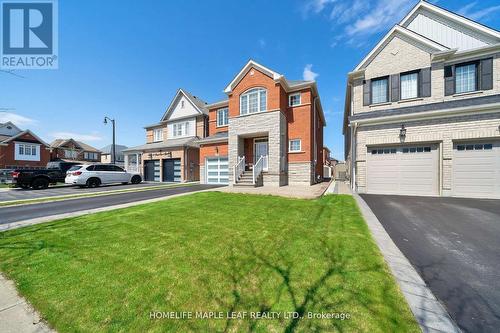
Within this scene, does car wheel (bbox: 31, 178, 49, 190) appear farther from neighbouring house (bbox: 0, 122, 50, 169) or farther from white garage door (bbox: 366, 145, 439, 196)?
white garage door (bbox: 366, 145, 439, 196)

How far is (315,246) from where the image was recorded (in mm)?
3863

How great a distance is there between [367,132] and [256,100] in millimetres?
7739

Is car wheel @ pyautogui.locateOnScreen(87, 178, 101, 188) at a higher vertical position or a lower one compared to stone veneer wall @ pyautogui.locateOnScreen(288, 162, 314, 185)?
lower

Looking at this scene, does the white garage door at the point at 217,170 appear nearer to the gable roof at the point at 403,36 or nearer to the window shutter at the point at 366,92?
the window shutter at the point at 366,92

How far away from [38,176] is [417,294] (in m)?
22.8

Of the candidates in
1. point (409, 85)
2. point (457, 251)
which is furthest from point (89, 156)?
point (457, 251)

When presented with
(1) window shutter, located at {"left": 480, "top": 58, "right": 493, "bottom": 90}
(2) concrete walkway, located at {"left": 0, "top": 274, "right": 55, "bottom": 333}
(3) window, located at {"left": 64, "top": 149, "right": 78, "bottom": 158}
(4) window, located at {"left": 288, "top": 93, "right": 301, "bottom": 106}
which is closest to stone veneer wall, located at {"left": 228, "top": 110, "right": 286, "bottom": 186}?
(4) window, located at {"left": 288, "top": 93, "right": 301, "bottom": 106}

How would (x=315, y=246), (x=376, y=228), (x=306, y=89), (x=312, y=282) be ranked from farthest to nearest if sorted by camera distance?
(x=306, y=89)
(x=376, y=228)
(x=315, y=246)
(x=312, y=282)

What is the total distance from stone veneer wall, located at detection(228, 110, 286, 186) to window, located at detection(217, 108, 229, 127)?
13.0ft

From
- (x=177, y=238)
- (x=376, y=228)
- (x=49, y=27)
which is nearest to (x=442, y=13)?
(x=376, y=228)

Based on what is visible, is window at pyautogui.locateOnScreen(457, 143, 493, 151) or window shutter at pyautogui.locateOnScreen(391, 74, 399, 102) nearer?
window at pyautogui.locateOnScreen(457, 143, 493, 151)

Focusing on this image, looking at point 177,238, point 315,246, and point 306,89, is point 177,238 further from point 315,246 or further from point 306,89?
point 306,89

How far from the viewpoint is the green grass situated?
2.12 m

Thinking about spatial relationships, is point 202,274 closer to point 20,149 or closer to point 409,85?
point 409,85
